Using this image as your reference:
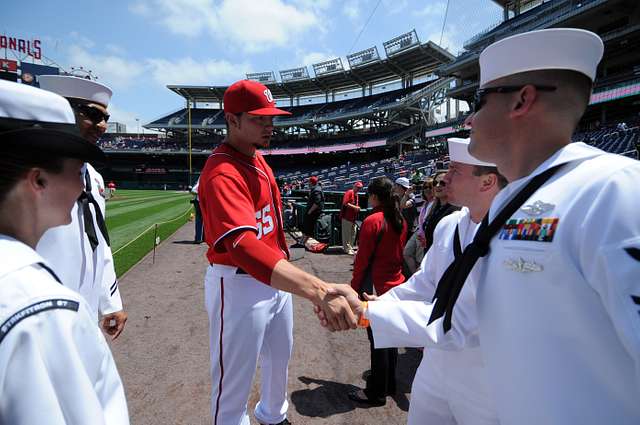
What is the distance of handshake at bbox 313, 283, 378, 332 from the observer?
7.24ft

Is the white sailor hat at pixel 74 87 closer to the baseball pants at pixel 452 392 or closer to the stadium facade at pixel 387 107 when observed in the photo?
the baseball pants at pixel 452 392

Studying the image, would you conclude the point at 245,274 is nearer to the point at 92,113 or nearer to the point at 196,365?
the point at 92,113

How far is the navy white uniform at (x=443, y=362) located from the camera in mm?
1705

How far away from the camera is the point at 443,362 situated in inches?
77.0

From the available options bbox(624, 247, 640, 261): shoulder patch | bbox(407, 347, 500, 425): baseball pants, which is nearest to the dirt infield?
bbox(407, 347, 500, 425): baseball pants

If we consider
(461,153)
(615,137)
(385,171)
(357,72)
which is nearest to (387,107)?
(357,72)

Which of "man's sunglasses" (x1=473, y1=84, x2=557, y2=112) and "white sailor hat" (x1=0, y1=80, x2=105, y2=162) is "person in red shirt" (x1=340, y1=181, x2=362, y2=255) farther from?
"white sailor hat" (x1=0, y1=80, x2=105, y2=162)

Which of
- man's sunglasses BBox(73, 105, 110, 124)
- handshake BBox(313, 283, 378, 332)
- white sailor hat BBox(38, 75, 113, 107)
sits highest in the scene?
white sailor hat BBox(38, 75, 113, 107)

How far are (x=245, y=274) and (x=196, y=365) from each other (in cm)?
240

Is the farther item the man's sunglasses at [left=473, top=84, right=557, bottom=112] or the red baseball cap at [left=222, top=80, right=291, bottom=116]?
the red baseball cap at [left=222, top=80, right=291, bottom=116]

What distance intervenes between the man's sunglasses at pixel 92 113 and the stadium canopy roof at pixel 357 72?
169 feet

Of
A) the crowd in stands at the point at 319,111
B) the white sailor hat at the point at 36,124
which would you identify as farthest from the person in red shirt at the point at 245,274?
the crowd in stands at the point at 319,111

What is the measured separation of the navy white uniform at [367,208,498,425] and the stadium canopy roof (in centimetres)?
5221

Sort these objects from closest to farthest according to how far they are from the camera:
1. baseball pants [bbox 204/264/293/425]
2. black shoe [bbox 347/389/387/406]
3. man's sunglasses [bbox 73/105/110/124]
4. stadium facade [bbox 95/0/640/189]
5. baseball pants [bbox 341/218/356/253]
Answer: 1. baseball pants [bbox 204/264/293/425]
2. man's sunglasses [bbox 73/105/110/124]
3. black shoe [bbox 347/389/387/406]
4. baseball pants [bbox 341/218/356/253]
5. stadium facade [bbox 95/0/640/189]
